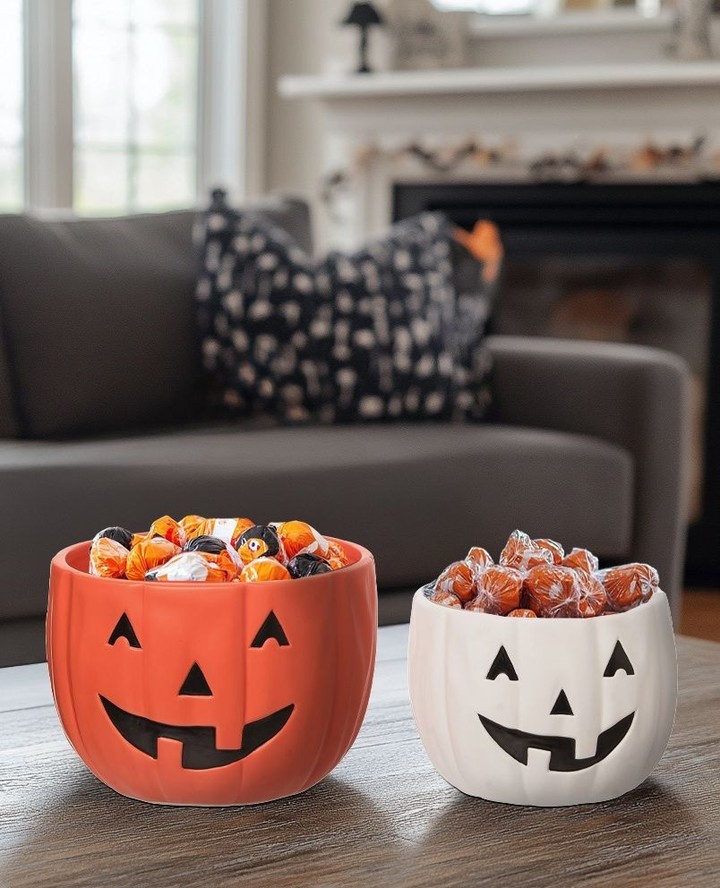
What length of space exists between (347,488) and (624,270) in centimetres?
180

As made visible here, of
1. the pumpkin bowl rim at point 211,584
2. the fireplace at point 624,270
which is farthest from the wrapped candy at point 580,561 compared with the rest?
the fireplace at point 624,270

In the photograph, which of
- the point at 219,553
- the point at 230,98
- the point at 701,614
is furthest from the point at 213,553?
the point at 230,98

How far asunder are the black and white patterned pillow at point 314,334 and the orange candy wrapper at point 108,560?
1500 millimetres

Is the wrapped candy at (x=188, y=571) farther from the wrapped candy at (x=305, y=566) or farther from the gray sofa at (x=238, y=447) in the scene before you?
the gray sofa at (x=238, y=447)

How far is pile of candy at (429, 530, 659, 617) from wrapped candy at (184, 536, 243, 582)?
13 centimetres

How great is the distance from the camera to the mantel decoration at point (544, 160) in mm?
3227

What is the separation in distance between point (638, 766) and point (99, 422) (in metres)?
1.52

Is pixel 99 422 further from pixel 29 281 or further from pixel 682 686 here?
pixel 682 686

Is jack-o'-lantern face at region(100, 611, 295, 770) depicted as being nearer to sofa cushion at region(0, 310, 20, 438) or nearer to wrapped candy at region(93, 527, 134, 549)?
wrapped candy at region(93, 527, 134, 549)

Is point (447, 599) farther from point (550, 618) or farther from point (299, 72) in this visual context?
point (299, 72)

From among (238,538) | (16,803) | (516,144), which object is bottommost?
(16,803)

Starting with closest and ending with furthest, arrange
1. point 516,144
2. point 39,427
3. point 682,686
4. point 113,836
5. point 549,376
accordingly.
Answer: point 113,836 < point 682,686 < point 39,427 < point 549,376 < point 516,144

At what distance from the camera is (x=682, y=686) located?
102cm

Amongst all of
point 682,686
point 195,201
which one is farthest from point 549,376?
point 195,201
